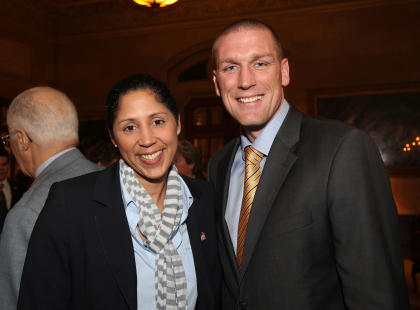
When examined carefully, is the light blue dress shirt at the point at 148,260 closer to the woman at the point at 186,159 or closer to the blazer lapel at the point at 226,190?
the blazer lapel at the point at 226,190

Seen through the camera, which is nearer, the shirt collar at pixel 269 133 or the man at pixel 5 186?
the shirt collar at pixel 269 133

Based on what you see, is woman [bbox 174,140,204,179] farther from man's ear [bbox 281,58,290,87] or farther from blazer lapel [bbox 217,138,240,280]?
man's ear [bbox 281,58,290,87]

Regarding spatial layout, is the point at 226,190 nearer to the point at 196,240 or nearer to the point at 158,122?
the point at 196,240

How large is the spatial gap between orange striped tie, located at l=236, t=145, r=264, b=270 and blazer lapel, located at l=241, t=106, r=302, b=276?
0.07m

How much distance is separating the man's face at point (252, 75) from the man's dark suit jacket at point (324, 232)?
25cm

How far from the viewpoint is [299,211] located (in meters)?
1.58

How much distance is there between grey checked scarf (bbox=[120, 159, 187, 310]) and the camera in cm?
169

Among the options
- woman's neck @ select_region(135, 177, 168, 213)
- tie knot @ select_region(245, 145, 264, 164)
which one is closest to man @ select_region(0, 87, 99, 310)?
woman's neck @ select_region(135, 177, 168, 213)

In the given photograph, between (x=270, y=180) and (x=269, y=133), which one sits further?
(x=269, y=133)

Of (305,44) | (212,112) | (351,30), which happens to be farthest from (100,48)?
(351,30)

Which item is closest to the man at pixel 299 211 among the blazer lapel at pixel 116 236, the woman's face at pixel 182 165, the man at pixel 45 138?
the blazer lapel at pixel 116 236

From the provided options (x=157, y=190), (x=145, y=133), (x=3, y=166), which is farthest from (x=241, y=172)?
(x=3, y=166)

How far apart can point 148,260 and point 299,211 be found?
73 centimetres

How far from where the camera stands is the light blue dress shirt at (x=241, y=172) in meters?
1.84
